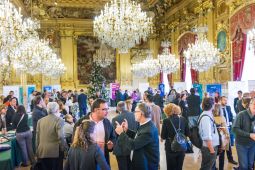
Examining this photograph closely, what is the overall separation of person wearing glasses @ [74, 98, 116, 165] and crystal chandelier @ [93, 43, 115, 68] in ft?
66.6

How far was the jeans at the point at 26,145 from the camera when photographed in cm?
698

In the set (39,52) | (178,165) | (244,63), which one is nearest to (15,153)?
(178,165)

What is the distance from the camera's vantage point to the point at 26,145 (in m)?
7.32

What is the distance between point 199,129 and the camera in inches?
204

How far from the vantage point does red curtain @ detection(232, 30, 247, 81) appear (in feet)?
41.8

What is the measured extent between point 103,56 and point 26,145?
18.1 m

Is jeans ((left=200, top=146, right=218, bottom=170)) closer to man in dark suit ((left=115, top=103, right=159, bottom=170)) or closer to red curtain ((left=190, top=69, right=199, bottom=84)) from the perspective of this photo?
man in dark suit ((left=115, top=103, right=159, bottom=170))

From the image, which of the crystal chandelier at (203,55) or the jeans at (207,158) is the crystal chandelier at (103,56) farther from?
the jeans at (207,158)

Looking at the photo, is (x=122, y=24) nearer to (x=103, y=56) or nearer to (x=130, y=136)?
(x=130, y=136)

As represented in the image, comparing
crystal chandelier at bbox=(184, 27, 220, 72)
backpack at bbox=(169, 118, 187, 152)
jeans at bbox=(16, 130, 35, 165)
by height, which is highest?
crystal chandelier at bbox=(184, 27, 220, 72)

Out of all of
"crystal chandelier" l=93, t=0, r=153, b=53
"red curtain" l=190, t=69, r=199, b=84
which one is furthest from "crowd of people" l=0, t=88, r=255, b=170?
"red curtain" l=190, t=69, r=199, b=84

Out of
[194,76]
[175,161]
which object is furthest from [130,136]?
[194,76]

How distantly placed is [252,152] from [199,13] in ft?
39.4

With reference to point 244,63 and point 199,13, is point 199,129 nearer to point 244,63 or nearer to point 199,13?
point 244,63
